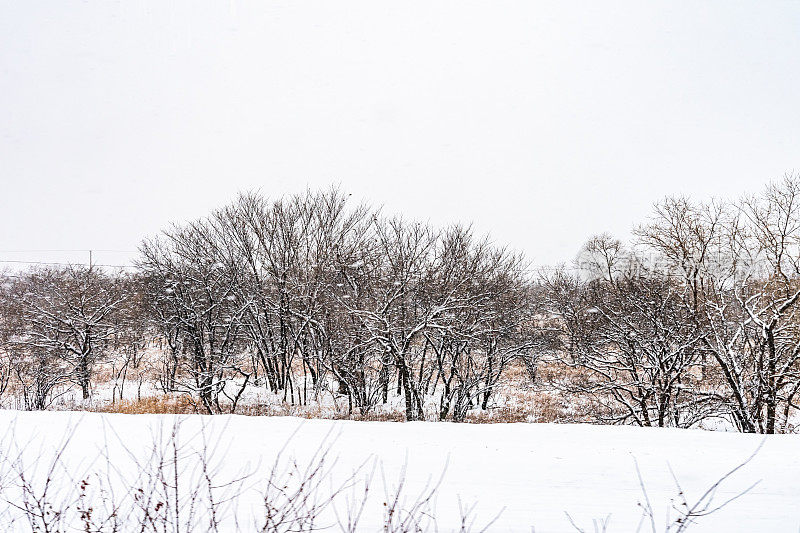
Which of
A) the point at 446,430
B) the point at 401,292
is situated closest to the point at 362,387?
the point at 401,292

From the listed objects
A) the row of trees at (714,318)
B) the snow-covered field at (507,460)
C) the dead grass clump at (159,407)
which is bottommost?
the dead grass clump at (159,407)

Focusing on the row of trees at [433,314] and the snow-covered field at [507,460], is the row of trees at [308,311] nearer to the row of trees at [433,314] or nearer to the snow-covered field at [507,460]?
the row of trees at [433,314]

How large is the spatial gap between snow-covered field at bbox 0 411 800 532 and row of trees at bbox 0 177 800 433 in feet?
16.9

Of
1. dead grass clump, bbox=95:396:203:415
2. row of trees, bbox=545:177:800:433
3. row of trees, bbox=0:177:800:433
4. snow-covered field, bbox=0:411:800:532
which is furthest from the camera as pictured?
dead grass clump, bbox=95:396:203:415

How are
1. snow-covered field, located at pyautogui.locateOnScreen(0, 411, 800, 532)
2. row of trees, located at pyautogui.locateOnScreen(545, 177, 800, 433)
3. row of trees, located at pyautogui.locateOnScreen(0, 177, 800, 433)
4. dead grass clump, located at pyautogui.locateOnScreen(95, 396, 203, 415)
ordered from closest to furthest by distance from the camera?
snow-covered field, located at pyautogui.locateOnScreen(0, 411, 800, 532), row of trees, located at pyautogui.locateOnScreen(545, 177, 800, 433), row of trees, located at pyautogui.locateOnScreen(0, 177, 800, 433), dead grass clump, located at pyautogui.locateOnScreen(95, 396, 203, 415)

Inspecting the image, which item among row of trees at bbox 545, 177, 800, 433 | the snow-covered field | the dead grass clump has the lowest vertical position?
the dead grass clump

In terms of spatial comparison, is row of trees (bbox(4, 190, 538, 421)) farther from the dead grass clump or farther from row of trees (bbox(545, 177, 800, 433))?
row of trees (bbox(545, 177, 800, 433))

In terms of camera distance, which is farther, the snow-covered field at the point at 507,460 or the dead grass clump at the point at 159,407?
the dead grass clump at the point at 159,407

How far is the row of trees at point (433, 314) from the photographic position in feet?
41.5

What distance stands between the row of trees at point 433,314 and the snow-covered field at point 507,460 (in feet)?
16.9

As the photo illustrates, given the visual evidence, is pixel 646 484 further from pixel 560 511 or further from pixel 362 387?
pixel 362 387

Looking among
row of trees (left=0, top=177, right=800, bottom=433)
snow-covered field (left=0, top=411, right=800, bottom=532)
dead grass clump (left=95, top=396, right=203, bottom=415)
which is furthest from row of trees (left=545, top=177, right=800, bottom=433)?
dead grass clump (left=95, top=396, right=203, bottom=415)

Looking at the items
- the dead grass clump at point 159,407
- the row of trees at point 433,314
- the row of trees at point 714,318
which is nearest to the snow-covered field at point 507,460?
the row of trees at point 714,318

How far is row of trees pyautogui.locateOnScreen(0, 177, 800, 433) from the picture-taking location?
12664 millimetres
